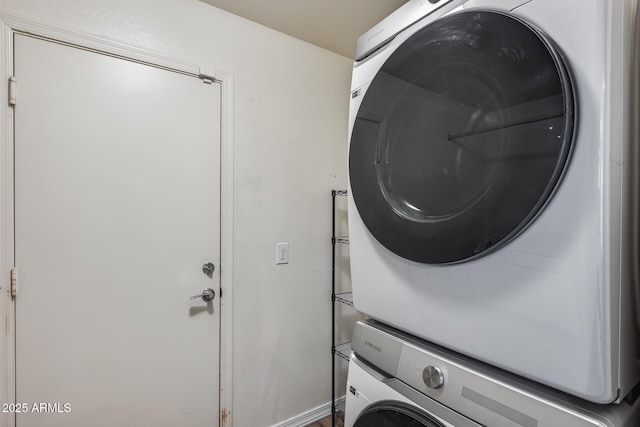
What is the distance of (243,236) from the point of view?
1.61m

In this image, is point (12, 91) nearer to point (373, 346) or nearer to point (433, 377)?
point (373, 346)

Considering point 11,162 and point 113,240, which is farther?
point 113,240

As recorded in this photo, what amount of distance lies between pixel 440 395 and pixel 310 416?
1466mm

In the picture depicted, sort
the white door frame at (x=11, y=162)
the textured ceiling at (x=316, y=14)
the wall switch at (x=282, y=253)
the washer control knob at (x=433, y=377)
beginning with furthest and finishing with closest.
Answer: the wall switch at (x=282, y=253)
the textured ceiling at (x=316, y=14)
the white door frame at (x=11, y=162)
the washer control knob at (x=433, y=377)

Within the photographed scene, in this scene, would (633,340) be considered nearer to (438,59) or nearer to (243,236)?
(438,59)

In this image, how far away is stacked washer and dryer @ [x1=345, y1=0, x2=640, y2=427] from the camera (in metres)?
0.48

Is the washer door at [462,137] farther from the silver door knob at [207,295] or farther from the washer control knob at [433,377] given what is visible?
the silver door knob at [207,295]

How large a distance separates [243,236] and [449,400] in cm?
121

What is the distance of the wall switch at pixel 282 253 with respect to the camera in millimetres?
1715

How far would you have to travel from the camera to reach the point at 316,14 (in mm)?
1541

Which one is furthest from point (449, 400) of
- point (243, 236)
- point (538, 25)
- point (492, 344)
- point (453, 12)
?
point (243, 236)

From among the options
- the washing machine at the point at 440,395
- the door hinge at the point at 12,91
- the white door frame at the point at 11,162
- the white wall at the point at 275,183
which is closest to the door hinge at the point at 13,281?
the white door frame at the point at 11,162

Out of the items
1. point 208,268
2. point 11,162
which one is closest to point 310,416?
point 208,268

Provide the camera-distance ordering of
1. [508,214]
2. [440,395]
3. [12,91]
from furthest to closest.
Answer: [12,91], [440,395], [508,214]
